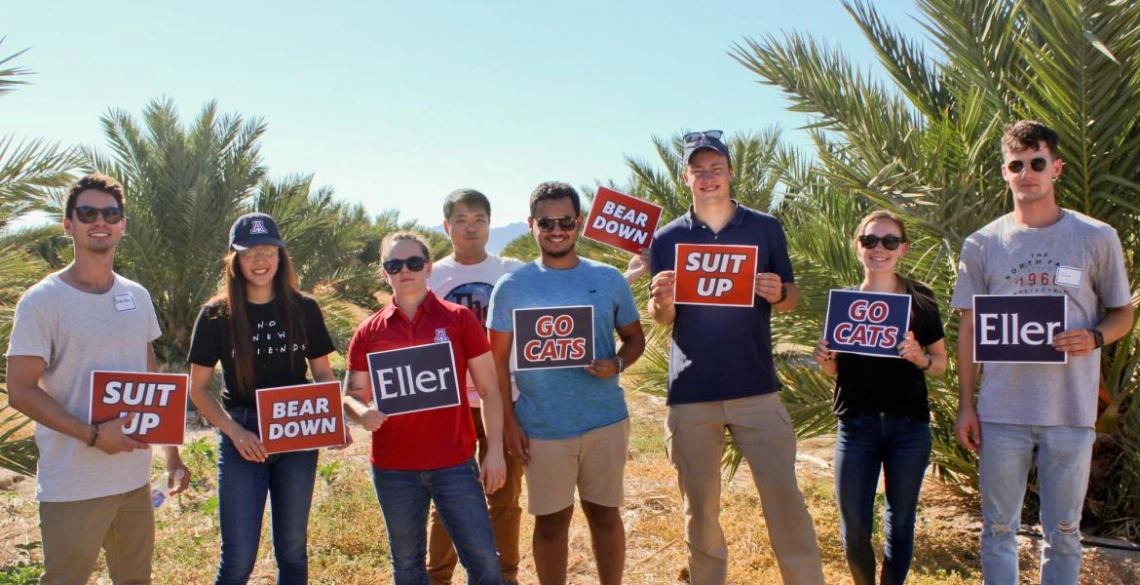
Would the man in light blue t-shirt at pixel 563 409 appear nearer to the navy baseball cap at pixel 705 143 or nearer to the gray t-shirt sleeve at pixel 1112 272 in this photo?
the navy baseball cap at pixel 705 143

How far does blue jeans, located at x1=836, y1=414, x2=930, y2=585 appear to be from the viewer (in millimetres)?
3475

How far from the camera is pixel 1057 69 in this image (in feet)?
13.3

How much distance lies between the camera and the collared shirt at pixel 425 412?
3.30m

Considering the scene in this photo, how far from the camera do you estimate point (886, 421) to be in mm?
3484

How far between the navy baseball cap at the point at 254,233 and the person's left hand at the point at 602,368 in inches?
52.5

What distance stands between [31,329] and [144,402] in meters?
0.46

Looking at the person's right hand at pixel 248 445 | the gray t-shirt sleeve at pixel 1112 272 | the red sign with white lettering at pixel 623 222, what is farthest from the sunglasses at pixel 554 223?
the gray t-shirt sleeve at pixel 1112 272

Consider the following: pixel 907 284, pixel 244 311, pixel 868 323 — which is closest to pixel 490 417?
pixel 244 311

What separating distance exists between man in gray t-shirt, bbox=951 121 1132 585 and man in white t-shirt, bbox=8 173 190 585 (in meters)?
3.29

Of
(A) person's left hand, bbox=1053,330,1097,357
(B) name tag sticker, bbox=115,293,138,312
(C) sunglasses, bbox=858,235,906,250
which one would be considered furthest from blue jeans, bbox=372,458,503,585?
(A) person's left hand, bbox=1053,330,1097,357

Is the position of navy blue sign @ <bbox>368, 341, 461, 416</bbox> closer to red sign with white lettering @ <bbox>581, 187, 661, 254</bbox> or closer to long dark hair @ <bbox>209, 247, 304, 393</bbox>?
long dark hair @ <bbox>209, 247, 304, 393</bbox>

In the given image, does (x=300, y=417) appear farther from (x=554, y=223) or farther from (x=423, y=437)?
(x=554, y=223)

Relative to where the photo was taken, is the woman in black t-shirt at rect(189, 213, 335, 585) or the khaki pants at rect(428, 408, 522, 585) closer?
the woman in black t-shirt at rect(189, 213, 335, 585)

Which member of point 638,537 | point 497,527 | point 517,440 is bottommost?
point 638,537
